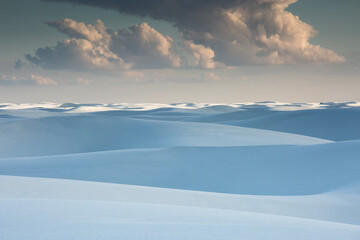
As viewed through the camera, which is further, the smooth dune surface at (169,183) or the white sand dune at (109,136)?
the white sand dune at (109,136)

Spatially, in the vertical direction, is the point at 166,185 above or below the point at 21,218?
below

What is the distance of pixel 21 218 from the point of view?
2.83 meters

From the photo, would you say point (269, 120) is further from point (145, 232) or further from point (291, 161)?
point (145, 232)

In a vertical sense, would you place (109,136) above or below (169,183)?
above

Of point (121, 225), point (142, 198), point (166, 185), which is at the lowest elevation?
point (166, 185)

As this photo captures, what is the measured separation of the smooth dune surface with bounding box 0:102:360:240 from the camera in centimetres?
286

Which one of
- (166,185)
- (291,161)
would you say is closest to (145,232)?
(166,185)

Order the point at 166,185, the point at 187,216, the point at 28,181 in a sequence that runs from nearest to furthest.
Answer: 1. the point at 187,216
2. the point at 28,181
3. the point at 166,185

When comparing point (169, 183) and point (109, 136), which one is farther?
point (109, 136)

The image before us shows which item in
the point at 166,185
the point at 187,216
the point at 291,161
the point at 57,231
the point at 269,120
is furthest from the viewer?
the point at 269,120

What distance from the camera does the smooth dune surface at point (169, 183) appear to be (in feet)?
9.39

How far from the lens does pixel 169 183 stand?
31.1 ft

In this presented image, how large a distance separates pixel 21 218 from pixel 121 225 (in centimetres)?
75

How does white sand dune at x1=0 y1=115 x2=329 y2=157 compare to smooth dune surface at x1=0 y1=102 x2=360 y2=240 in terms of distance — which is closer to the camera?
smooth dune surface at x1=0 y1=102 x2=360 y2=240
